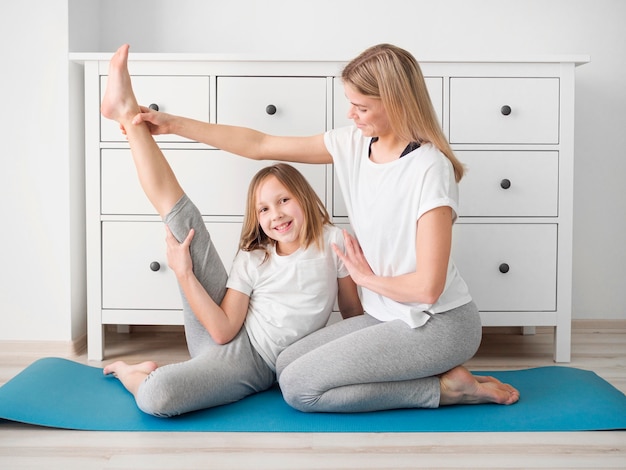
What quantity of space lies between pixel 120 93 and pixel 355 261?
74 centimetres

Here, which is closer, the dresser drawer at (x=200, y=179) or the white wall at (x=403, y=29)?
the dresser drawer at (x=200, y=179)

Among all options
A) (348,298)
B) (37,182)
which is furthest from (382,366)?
(37,182)

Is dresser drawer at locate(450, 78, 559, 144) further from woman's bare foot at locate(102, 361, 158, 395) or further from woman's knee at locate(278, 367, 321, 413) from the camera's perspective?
woman's bare foot at locate(102, 361, 158, 395)

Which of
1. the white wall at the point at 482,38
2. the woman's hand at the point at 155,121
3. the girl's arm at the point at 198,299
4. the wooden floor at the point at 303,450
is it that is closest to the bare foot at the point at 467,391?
the wooden floor at the point at 303,450

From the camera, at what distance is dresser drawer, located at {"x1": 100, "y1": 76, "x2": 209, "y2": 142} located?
206 cm

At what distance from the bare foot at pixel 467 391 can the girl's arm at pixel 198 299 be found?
549mm

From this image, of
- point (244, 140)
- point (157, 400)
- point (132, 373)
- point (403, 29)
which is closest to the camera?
point (157, 400)

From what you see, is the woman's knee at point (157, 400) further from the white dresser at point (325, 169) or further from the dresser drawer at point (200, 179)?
the dresser drawer at point (200, 179)

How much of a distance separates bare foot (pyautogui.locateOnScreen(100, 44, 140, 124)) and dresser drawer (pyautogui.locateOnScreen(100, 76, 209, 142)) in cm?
28

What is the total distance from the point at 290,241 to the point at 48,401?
0.71m

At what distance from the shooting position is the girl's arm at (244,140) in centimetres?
184

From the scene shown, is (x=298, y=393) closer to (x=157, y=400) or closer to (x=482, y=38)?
(x=157, y=400)

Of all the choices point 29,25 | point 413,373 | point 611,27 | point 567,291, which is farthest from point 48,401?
point 611,27

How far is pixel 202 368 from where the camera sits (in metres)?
1.63
